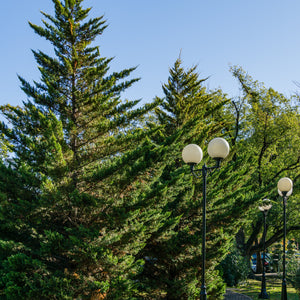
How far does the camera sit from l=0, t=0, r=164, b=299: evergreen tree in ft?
25.3

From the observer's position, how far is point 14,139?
9078mm

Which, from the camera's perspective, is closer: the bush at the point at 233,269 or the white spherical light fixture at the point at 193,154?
the white spherical light fixture at the point at 193,154

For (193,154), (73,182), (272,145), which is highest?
(272,145)

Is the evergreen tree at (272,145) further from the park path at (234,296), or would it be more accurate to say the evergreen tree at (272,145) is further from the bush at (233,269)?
the park path at (234,296)

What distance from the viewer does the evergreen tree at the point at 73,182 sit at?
7703 millimetres

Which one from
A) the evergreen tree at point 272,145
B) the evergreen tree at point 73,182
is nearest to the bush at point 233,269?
the evergreen tree at point 272,145

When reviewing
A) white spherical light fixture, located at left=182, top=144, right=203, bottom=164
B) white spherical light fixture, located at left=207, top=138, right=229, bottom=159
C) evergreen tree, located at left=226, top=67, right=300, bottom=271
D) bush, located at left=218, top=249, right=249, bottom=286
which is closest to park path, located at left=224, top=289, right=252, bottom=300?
bush, located at left=218, top=249, right=249, bottom=286

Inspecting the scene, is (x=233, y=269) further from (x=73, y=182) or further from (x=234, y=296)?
(x=73, y=182)

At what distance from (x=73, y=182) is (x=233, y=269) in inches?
419

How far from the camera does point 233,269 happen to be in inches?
620

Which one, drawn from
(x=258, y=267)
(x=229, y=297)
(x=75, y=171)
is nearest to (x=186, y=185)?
(x=75, y=171)

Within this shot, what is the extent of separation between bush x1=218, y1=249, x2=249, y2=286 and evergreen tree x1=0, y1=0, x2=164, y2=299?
26.3 ft

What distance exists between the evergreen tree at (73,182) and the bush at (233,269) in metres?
8.03

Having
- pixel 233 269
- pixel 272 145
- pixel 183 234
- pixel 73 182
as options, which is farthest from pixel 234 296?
pixel 272 145
